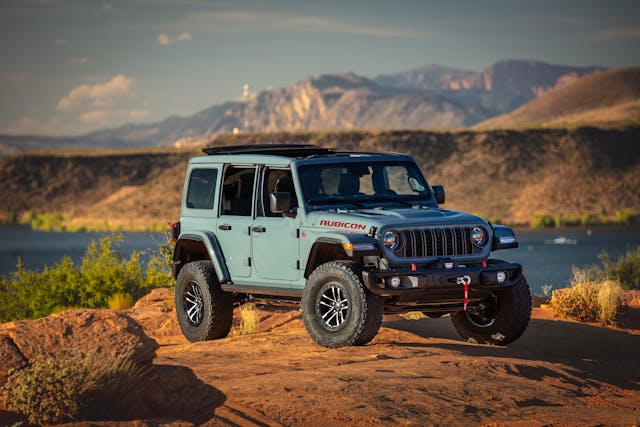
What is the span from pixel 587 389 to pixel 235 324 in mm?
7010

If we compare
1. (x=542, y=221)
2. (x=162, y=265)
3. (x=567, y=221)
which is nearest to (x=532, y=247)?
(x=542, y=221)

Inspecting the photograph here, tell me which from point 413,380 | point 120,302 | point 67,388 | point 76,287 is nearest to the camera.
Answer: point 67,388

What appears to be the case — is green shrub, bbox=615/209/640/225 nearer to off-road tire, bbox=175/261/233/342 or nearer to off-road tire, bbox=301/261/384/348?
off-road tire, bbox=175/261/233/342

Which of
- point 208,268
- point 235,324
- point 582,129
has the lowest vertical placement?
point 235,324

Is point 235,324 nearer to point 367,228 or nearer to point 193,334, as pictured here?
point 193,334

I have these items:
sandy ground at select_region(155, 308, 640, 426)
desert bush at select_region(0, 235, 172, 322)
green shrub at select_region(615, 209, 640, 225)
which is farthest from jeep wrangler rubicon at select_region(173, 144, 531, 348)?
green shrub at select_region(615, 209, 640, 225)

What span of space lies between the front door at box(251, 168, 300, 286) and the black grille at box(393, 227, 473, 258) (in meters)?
1.39

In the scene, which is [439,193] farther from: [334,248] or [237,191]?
Answer: [237,191]

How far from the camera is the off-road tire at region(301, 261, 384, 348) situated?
11.8 meters

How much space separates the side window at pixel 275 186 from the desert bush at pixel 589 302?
6.10 m

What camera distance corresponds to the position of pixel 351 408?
9.39 meters

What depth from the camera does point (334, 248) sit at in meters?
12.6

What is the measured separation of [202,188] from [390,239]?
11.8 ft

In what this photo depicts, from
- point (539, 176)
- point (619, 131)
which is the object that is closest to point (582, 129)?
point (619, 131)
